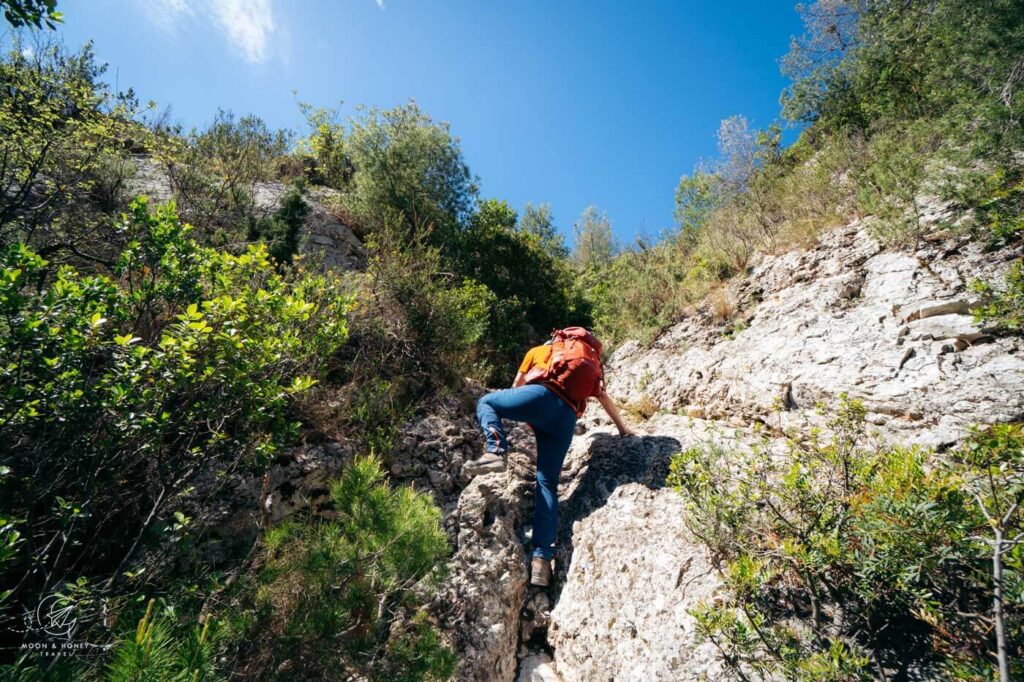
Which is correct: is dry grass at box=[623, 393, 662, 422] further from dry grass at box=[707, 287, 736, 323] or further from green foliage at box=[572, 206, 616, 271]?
green foliage at box=[572, 206, 616, 271]

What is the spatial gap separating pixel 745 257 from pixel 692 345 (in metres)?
2.46

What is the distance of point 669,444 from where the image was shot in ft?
14.7

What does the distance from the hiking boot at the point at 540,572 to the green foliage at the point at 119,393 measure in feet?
8.51

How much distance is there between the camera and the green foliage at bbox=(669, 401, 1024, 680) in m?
1.92

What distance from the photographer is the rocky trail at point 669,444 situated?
3.06 metres

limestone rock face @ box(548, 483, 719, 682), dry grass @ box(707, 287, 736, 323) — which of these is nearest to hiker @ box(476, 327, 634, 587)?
limestone rock face @ box(548, 483, 719, 682)

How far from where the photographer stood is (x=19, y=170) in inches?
198

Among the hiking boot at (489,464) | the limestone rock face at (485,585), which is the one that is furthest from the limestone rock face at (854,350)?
the limestone rock face at (485,585)

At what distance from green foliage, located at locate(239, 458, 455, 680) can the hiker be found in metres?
1.13

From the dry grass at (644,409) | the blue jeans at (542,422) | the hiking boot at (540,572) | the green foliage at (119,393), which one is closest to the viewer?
the green foliage at (119,393)

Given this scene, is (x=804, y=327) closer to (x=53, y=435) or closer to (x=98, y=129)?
(x=53, y=435)

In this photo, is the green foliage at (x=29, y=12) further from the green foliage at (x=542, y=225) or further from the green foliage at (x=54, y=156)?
the green foliage at (x=542, y=225)

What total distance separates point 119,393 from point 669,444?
4.80 m

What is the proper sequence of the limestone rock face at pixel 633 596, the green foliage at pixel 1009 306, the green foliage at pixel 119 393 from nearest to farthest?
1. the green foliage at pixel 119 393
2. the limestone rock face at pixel 633 596
3. the green foliage at pixel 1009 306
